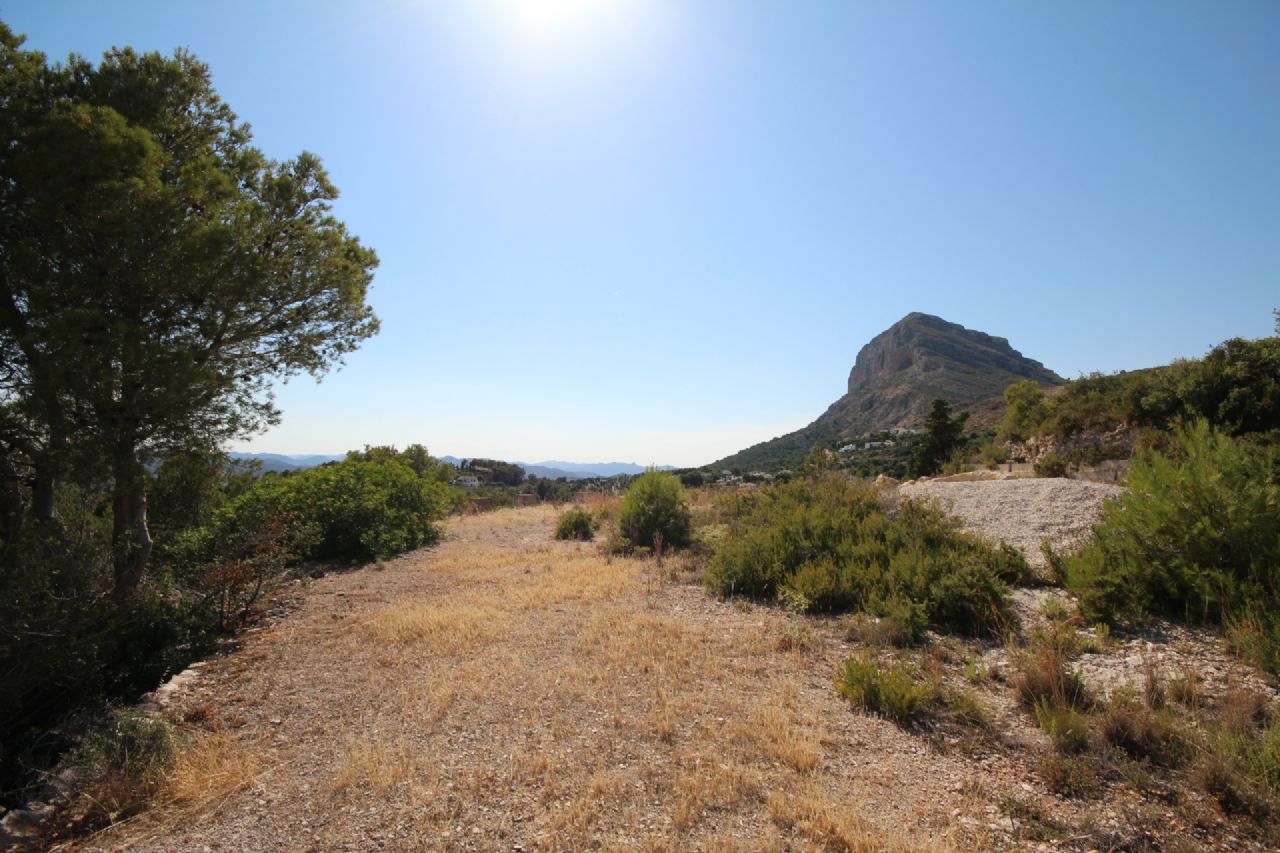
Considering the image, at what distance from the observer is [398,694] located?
14.7ft

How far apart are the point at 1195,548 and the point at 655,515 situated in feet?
25.2

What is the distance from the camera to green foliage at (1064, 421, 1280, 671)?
4.54 metres

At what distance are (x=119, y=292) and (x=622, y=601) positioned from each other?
600cm

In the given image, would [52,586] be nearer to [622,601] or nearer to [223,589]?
[223,589]

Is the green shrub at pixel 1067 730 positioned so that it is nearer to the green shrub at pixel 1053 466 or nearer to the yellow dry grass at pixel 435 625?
the yellow dry grass at pixel 435 625

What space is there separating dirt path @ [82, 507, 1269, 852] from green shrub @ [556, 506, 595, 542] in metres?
6.51

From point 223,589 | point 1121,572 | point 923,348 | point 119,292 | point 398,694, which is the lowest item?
point 398,694

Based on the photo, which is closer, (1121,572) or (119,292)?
(119,292)

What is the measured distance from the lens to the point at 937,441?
2084 centimetres

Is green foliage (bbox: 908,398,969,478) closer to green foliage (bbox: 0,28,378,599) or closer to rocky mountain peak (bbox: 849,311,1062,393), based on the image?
green foliage (bbox: 0,28,378,599)

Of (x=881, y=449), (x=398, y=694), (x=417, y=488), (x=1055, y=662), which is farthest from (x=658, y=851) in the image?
(x=881, y=449)

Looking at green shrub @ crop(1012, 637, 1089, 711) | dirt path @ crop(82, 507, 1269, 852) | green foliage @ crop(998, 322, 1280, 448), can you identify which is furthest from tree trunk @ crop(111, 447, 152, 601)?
green foliage @ crop(998, 322, 1280, 448)

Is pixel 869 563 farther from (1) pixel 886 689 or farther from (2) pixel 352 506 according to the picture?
(2) pixel 352 506

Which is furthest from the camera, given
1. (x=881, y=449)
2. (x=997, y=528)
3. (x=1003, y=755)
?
(x=881, y=449)
